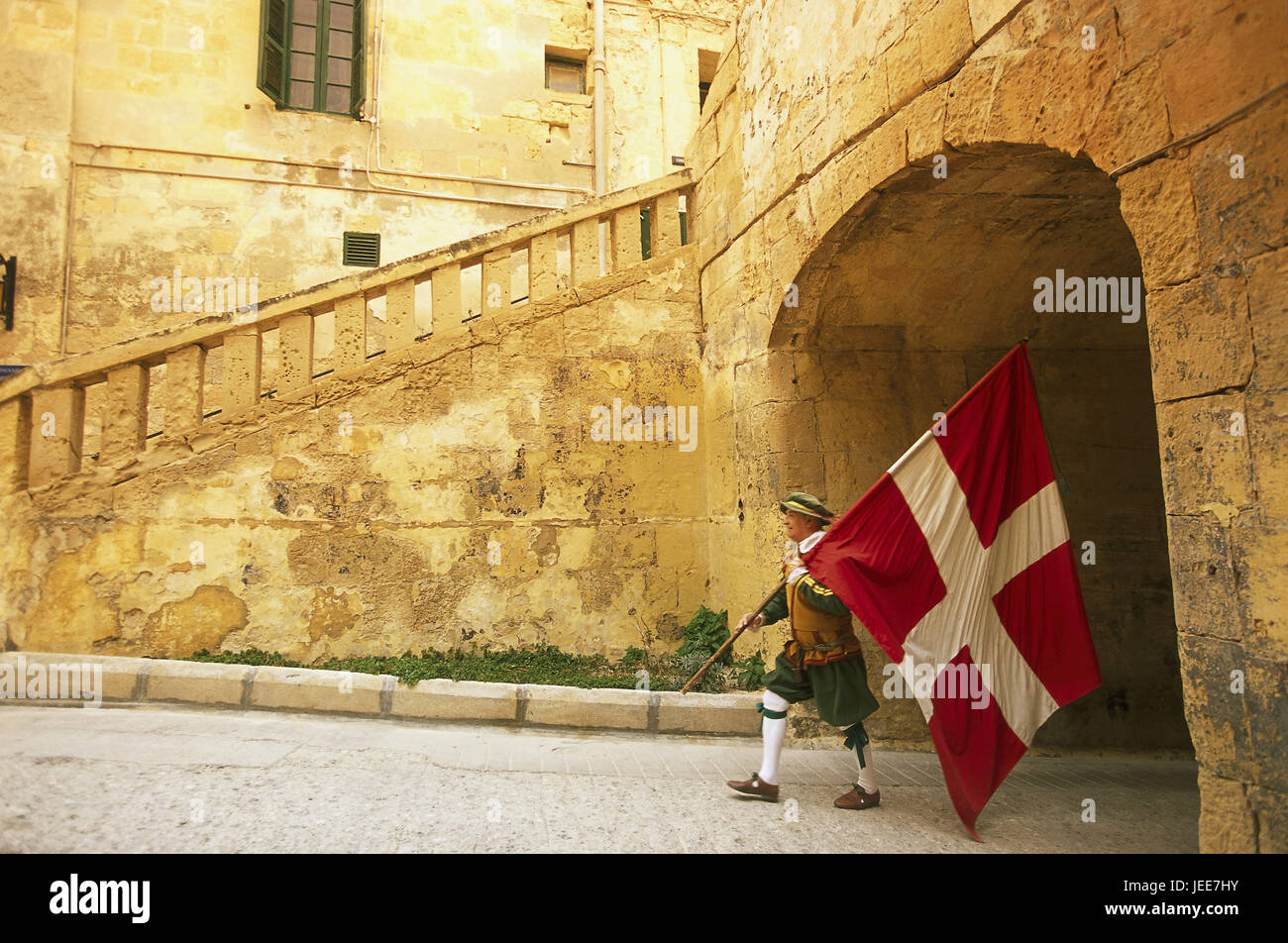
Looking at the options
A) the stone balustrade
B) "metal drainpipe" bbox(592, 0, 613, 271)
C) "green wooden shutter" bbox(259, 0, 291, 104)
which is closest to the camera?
the stone balustrade

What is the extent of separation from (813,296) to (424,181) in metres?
7.13

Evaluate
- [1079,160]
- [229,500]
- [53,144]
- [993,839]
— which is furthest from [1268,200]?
[53,144]

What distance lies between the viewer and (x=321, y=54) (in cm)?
1011

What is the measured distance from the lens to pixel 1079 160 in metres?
3.84

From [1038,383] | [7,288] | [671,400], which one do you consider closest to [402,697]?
[671,400]

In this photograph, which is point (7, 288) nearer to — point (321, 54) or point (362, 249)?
point (362, 249)

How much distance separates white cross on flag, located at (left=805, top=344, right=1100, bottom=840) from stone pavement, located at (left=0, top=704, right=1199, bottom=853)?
1.92 feet

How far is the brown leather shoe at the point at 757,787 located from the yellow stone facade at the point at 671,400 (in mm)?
1675

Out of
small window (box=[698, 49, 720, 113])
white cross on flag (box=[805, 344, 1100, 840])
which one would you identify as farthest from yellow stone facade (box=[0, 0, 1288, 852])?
small window (box=[698, 49, 720, 113])

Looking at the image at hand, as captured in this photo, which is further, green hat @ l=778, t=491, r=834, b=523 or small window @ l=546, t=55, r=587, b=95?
small window @ l=546, t=55, r=587, b=95

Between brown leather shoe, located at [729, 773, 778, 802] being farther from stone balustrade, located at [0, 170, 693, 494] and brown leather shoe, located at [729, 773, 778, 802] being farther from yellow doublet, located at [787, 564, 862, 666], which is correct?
stone balustrade, located at [0, 170, 693, 494]

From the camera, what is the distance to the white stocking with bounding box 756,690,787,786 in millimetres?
3924

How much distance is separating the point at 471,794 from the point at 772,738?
157 centimetres

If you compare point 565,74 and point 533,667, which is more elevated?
point 565,74
